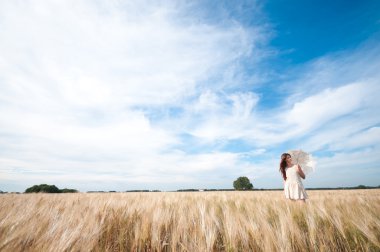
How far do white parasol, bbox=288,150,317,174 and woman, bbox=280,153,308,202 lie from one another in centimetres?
14

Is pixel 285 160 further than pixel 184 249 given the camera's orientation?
Yes

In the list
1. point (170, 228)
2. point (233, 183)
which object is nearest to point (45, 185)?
point (233, 183)

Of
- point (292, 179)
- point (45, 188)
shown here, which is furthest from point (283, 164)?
point (45, 188)

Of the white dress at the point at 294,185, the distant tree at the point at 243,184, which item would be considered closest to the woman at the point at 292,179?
the white dress at the point at 294,185

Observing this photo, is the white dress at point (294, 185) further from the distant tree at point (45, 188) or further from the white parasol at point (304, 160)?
the distant tree at point (45, 188)

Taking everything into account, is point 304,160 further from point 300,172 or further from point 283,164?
Answer: point 283,164

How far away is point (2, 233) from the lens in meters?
1.39

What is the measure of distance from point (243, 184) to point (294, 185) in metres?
64.7

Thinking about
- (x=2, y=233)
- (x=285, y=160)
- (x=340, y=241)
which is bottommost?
(x=340, y=241)

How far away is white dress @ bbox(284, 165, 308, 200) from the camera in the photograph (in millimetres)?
5586

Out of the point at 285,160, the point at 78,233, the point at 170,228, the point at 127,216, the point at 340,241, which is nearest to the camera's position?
the point at 78,233

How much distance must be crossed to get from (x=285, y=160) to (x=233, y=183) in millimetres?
66651

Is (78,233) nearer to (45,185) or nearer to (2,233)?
(2,233)

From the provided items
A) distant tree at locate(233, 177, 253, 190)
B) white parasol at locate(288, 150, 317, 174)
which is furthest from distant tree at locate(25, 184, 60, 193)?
white parasol at locate(288, 150, 317, 174)
